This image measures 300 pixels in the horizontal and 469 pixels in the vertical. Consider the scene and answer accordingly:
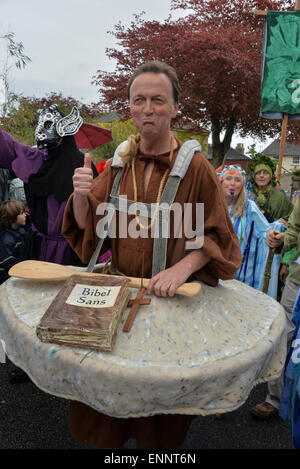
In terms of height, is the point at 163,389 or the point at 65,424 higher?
the point at 163,389

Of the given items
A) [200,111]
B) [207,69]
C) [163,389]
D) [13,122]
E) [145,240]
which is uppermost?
[207,69]

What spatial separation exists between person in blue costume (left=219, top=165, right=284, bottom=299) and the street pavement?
1.25m

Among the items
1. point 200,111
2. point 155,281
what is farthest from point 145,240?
point 200,111

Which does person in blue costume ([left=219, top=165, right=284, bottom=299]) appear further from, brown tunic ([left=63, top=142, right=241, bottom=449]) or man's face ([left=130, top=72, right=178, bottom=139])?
man's face ([left=130, top=72, right=178, bottom=139])

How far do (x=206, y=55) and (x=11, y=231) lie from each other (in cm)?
957

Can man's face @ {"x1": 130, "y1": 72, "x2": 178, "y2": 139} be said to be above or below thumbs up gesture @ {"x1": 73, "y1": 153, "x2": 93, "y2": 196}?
above

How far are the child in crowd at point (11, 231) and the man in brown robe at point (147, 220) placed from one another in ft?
6.98

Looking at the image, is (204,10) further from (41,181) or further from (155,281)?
(155,281)

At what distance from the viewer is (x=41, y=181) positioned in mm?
2506

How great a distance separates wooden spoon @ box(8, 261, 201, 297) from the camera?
4.30ft

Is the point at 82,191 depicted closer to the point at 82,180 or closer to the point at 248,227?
the point at 82,180

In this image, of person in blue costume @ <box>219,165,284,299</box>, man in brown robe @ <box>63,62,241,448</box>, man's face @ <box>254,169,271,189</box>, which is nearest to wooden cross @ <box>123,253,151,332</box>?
man in brown robe @ <box>63,62,241,448</box>

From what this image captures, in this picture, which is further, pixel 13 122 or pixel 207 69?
pixel 207 69
